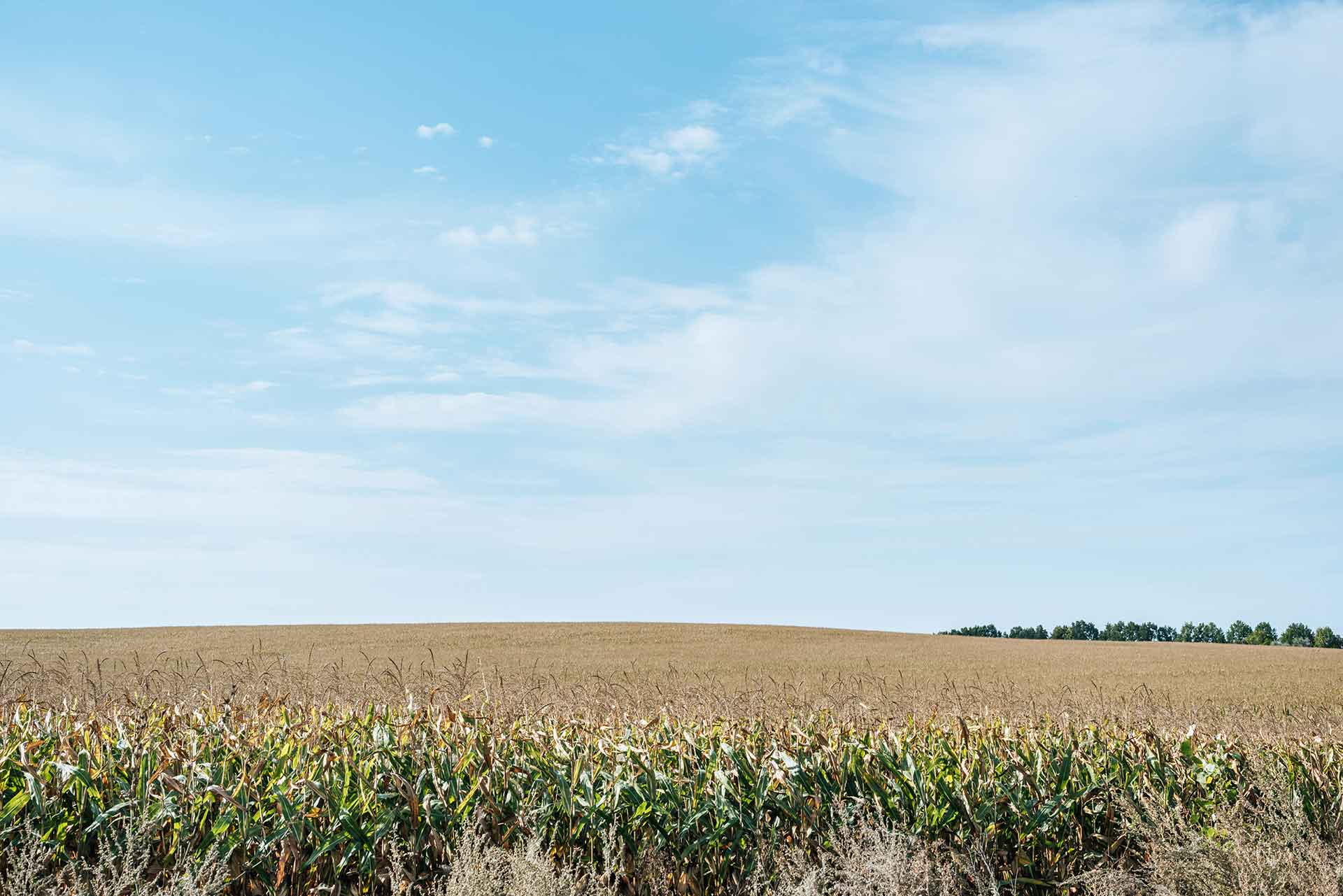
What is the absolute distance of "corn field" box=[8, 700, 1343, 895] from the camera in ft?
16.0

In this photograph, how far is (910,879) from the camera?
462 centimetres

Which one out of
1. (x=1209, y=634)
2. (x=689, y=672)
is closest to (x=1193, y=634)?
(x=1209, y=634)

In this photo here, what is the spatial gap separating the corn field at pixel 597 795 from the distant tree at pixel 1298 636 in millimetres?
67077

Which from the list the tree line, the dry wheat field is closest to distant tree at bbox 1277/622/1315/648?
the tree line

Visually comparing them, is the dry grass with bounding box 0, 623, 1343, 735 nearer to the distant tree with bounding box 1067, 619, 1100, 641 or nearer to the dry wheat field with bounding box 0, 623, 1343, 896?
the dry wheat field with bounding box 0, 623, 1343, 896

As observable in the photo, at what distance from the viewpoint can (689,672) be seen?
1967 centimetres

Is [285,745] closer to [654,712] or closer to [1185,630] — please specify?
[654,712]

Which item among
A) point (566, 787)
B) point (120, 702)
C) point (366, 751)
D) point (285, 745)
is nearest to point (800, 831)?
point (566, 787)

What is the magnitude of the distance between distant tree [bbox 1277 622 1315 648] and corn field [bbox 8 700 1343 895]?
67077 mm

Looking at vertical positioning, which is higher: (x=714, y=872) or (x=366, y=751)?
(x=366, y=751)

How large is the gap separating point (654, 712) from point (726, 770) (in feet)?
10.3

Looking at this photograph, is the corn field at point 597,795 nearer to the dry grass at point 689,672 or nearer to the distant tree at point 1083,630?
the dry grass at point 689,672

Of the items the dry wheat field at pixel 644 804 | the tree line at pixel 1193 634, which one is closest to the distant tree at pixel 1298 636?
the tree line at pixel 1193 634

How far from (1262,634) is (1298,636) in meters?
6.26
